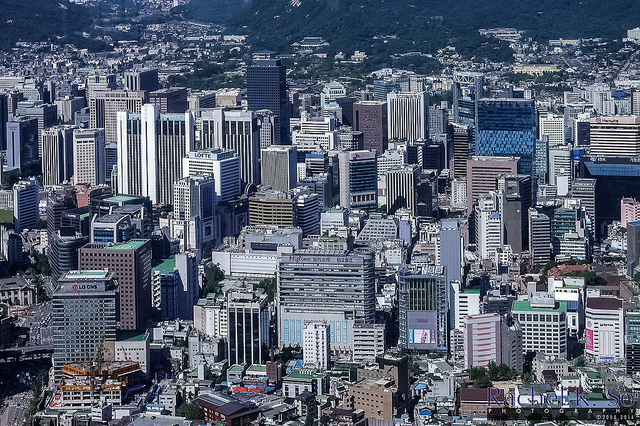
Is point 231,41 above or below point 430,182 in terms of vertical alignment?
above

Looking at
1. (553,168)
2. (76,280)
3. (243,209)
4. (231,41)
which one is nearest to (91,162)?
(243,209)

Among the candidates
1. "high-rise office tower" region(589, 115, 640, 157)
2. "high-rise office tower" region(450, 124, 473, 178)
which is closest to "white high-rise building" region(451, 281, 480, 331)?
"high-rise office tower" region(450, 124, 473, 178)

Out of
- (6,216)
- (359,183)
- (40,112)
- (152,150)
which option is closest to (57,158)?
(152,150)

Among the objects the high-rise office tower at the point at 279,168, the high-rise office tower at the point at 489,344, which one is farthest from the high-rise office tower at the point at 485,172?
the high-rise office tower at the point at 489,344

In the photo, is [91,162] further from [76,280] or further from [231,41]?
[231,41]

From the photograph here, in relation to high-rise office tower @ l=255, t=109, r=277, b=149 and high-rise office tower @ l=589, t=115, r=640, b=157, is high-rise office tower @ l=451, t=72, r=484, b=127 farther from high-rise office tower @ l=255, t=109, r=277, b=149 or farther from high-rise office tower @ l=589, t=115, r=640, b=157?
high-rise office tower @ l=255, t=109, r=277, b=149

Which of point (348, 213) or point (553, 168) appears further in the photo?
point (553, 168)

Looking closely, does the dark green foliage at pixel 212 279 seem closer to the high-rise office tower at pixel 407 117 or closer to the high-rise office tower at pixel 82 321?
the high-rise office tower at pixel 82 321
